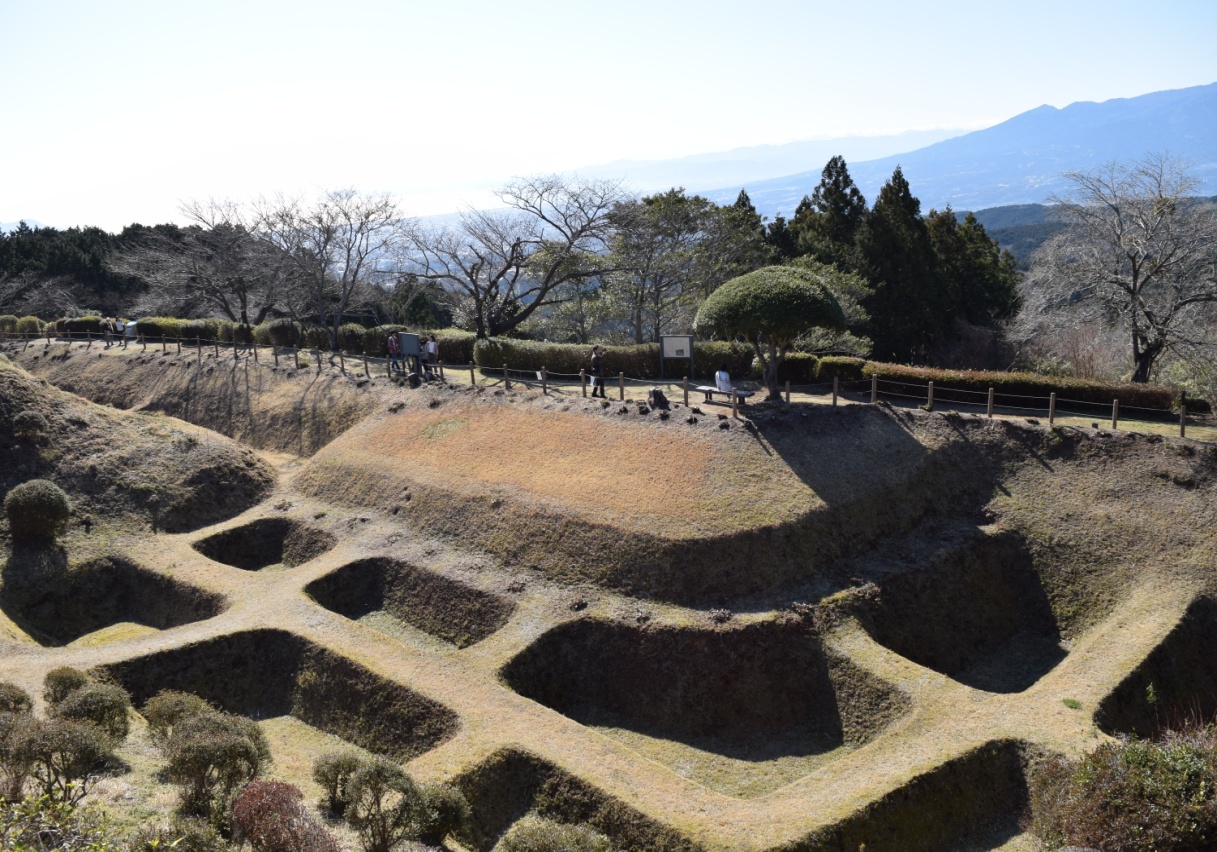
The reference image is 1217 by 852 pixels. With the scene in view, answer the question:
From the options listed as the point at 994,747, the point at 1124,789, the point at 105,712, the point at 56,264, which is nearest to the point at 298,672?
the point at 105,712

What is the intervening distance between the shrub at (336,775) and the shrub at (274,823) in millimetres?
2051

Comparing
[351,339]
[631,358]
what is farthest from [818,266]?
[351,339]

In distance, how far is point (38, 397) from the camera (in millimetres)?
32656

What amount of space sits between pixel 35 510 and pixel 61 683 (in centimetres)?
1155

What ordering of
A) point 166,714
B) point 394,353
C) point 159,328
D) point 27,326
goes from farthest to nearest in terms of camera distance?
point 27,326 < point 159,328 < point 394,353 < point 166,714

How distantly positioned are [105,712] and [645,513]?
44.8ft

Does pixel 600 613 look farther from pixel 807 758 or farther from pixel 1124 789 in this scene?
pixel 1124 789

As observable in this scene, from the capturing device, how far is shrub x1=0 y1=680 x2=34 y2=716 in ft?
51.7

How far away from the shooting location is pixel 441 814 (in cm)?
1435

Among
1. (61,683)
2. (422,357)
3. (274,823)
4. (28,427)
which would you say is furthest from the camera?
(422,357)

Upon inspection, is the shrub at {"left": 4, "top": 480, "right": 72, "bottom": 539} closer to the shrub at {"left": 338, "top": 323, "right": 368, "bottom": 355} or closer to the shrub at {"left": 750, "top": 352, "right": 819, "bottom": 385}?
the shrub at {"left": 338, "top": 323, "right": 368, "bottom": 355}

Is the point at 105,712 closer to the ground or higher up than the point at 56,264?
closer to the ground

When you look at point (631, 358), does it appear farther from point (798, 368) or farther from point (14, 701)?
point (14, 701)

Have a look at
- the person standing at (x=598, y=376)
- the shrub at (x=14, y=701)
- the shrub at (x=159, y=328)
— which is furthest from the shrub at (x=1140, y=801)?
the shrub at (x=159, y=328)
